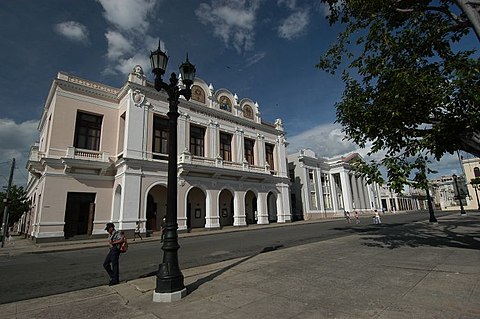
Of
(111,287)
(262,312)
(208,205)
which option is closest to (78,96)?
(208,205)

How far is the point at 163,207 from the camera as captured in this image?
75.0ft

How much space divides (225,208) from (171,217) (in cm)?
2354

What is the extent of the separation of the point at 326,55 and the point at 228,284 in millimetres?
8324

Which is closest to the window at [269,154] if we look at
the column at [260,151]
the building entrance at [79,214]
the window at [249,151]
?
the column at [260,151]

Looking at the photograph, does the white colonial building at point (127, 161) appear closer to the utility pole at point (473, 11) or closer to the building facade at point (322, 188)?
the building facade at point (322, 188)

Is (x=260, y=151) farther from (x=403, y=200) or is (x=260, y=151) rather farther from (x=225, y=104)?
(x=403, y=200)

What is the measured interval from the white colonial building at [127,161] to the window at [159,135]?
0.09 meters

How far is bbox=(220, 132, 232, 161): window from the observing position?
27603mm

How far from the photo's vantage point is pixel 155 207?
22.6m

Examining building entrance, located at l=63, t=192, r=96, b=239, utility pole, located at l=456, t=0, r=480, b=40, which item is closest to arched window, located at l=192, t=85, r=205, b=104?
building entrance, located at l=63, t=192, r=96, b=239

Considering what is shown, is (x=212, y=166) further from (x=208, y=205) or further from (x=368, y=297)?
(x=368, y=297)

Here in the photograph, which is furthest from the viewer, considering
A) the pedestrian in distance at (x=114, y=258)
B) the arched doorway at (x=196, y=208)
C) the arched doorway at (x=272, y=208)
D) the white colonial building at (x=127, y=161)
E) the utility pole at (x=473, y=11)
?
the arched doorway at (x=272, y=208)

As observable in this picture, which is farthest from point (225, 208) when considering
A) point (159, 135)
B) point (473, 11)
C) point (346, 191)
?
point (346, 191)

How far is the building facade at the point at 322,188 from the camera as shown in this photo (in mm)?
40156
